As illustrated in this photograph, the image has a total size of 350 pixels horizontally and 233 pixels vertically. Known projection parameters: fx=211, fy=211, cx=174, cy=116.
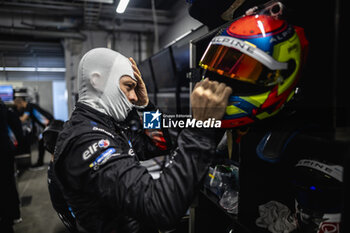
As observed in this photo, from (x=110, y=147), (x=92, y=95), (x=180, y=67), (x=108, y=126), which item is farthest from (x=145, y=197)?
(x=180, y=67)

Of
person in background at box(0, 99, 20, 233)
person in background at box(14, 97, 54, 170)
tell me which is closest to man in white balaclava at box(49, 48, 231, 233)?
person in background at box(0, 99, 20, 233)

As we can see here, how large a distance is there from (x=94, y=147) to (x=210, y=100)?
0.36m

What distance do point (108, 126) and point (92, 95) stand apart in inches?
5.0

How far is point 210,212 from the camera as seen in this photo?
1078 millimetres

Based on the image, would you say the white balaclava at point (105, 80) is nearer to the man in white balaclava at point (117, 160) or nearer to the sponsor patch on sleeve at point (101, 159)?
the man in white balaclava at point (117, 160)

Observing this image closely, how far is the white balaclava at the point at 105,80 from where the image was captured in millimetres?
722

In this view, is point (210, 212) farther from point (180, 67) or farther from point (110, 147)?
point (180, 67)

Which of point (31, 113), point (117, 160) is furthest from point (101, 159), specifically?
point (31, 113)

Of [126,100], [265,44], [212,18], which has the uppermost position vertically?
[212,18]

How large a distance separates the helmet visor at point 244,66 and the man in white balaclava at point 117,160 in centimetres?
8

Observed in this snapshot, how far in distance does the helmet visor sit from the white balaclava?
1.04 ft

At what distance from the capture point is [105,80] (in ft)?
2.38

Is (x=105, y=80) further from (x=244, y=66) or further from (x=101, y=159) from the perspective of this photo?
(x=244, y=66)

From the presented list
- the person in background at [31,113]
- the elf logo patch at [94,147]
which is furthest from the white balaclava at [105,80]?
the person in background at [31,113]
